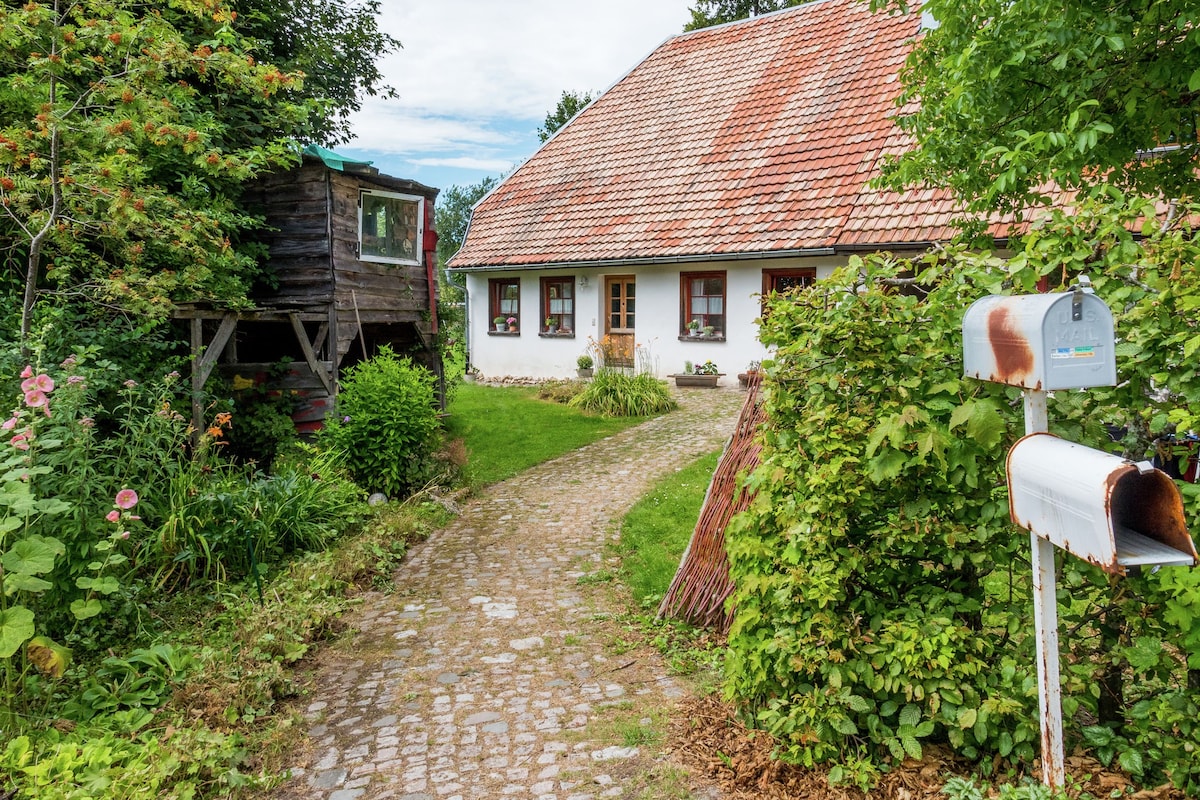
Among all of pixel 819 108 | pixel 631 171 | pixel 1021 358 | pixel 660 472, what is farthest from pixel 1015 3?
pixel 631 171

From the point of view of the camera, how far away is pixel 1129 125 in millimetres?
5047

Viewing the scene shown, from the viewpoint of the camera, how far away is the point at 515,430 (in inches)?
496

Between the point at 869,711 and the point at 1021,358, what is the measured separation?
1.57 metres

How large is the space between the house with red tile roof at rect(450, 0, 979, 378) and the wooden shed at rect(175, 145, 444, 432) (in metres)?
5.14

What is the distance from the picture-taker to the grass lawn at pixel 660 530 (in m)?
6.01

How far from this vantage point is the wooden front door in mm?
17266

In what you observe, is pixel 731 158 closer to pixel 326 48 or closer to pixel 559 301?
pixel 559 301

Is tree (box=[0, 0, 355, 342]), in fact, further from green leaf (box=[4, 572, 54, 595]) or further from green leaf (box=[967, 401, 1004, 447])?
green leaf (box=[967, 401, 1004, 447])

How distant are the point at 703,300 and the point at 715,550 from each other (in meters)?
11.4

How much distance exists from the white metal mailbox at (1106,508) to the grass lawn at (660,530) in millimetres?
3298

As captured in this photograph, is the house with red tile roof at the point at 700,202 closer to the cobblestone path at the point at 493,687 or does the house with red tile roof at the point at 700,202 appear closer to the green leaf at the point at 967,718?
the cobblestone path at the point at 493,687

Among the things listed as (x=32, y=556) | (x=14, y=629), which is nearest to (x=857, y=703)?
(x=14, y=629)

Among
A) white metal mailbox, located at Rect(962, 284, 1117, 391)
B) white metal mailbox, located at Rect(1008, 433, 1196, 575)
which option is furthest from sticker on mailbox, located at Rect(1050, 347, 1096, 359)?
white metal mailbox, located at Rect(1008, 433, 1196, 575)

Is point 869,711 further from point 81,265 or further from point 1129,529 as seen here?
point 81,265
